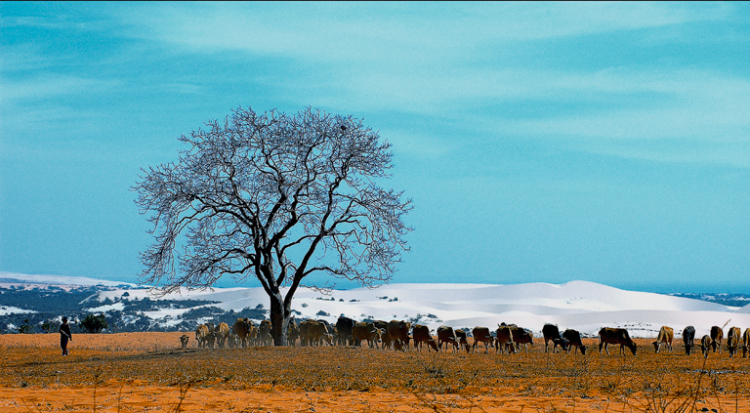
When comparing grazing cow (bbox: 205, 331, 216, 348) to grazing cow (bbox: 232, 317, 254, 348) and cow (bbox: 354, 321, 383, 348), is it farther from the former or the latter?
cow (bbox: 354, 321, 383, 348)

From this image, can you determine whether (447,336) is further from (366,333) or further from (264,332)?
(264,332)

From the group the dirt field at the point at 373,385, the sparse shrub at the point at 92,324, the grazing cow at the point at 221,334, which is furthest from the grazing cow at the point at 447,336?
the sparse shrub at the point at 92,324

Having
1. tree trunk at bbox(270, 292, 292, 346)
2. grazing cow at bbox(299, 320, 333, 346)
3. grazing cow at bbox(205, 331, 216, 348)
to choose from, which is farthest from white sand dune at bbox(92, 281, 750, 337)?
tree trunk at bbox(270, 292, 292, 346)

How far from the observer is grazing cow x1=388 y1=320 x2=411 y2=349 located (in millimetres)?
26500

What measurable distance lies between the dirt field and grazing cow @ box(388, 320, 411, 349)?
6.27 metres

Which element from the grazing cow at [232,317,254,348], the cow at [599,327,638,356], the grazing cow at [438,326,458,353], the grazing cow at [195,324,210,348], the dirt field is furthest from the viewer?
the grazing cow at [195,324,210,348]

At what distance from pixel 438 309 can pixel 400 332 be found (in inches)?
1429

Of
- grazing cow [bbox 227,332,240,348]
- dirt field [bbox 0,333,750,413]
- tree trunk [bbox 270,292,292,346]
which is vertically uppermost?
tree trunk [bbox 270,292,292,346]

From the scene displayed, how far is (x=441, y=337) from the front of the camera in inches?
1024

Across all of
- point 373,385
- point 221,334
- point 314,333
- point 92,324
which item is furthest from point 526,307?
point 373,385

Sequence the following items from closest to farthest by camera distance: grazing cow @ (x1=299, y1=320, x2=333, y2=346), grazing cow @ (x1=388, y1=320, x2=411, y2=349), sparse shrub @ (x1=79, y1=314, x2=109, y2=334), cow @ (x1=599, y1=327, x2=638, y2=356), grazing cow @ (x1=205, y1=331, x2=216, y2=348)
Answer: cow @ (x1=599, y1=327, x2=638, y2=356) < grazing cow @ (x1=388, y1=320, x2=411, y2=349) < grazing cow @ (x1=299, y1=320, x2=333, y2=346) < grazing cow @ (x1=205, y1=331, x2=216, y2=348) < sparse shrub @ (x1=79, y1=314, x2=109, y2=334)

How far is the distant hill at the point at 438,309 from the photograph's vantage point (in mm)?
50341

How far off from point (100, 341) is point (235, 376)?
2427cm

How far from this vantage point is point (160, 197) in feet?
84.8
